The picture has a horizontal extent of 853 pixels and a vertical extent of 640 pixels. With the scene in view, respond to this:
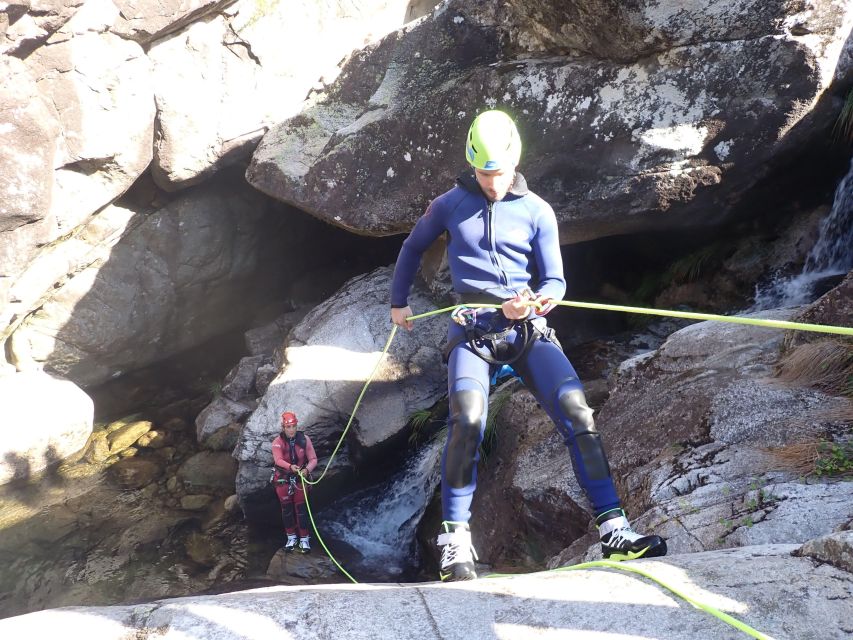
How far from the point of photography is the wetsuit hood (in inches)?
169

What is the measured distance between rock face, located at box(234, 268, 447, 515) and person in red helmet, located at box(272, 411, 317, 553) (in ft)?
1.91

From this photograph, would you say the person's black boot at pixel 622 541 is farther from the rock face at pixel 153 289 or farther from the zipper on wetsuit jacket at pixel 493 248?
the rock face at pixel 153 289

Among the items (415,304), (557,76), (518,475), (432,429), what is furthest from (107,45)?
(518,475)

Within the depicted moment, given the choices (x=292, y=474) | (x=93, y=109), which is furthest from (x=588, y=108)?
(x=93, y=109)

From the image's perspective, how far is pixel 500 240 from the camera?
A: 428cm

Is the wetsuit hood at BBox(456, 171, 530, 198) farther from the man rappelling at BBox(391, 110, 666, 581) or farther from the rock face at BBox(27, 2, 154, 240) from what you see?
the rock face at BBox(27, 2, 154, 240)

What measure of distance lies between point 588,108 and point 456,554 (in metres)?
5.56

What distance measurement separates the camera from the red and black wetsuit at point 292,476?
784cm

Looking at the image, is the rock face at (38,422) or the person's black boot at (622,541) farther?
the rock face at (38,422)

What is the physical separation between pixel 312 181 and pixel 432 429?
376cm

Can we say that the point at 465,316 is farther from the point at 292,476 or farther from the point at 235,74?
the point at 235,74

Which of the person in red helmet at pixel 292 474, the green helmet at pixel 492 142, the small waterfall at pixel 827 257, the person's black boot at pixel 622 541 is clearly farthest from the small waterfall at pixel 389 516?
the green helmet at pixel 492 142

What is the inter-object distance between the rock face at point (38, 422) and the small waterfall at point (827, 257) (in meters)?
9.84

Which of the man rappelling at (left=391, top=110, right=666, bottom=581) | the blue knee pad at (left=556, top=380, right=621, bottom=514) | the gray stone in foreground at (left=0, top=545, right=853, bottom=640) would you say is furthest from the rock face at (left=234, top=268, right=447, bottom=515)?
the gray stone in foreground at (left=0, top=545, right=853, bottom=640)
